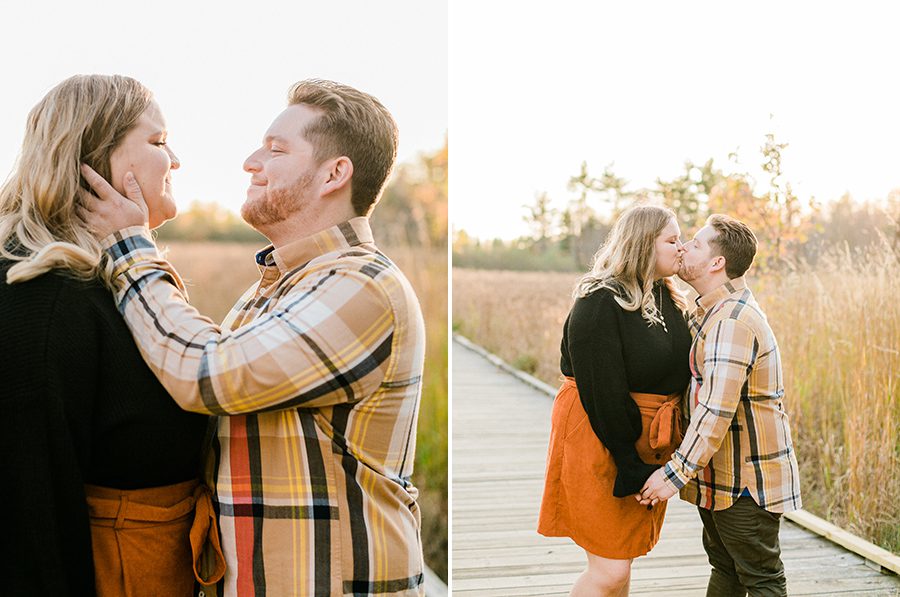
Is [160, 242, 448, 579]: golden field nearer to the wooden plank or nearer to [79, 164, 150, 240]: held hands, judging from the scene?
the wooden plank

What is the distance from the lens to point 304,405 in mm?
1380

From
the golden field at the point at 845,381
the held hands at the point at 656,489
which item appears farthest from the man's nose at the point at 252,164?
the golden field at the point at 845,381

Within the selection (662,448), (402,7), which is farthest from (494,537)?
(402,7)

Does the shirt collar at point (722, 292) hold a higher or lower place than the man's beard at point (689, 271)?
lower

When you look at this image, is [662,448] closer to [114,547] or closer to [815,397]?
[114,547]

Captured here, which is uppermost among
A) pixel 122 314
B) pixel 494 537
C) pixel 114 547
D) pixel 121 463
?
pixel 122 314

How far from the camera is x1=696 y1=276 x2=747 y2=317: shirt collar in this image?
235 centimetres

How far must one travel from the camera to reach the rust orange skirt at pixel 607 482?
7.67ft

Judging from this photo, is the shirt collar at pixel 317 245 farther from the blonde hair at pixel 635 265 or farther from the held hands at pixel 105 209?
the blonde hair at pixel 635 265

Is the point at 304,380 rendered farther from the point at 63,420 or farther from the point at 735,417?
the point at 735,417

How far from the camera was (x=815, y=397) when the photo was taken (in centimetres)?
448

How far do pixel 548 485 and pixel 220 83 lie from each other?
3171mm

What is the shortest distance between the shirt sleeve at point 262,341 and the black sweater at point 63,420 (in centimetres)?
6

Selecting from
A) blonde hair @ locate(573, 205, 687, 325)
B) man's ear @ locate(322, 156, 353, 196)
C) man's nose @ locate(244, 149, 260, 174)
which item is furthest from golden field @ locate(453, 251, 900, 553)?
man's nose @ locate(244, 149, 260, 174)
